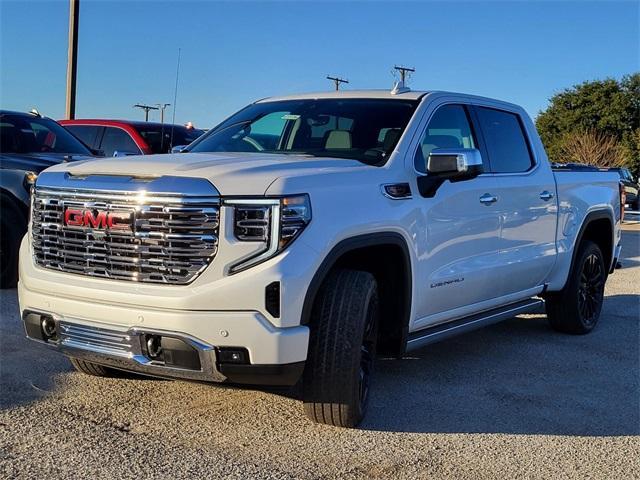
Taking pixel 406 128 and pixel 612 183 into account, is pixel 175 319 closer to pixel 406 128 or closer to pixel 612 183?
pixel 406 128

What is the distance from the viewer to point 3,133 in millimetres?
8055

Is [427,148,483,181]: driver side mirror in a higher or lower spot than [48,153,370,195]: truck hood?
higher

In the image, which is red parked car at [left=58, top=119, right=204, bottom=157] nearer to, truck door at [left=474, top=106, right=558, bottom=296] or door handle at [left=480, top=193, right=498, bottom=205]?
truck door at [left=474, top=106, right=558, bottom=296]

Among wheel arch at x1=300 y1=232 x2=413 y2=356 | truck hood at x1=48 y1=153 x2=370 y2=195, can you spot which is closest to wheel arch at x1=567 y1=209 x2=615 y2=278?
wheel arch at x1=300 y1=232 x2=413 y2=356

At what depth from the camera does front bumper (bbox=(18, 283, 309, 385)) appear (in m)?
3.57

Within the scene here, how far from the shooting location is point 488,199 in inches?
206

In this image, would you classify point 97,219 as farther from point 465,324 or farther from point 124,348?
point 465,324

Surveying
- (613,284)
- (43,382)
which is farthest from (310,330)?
(613,284)

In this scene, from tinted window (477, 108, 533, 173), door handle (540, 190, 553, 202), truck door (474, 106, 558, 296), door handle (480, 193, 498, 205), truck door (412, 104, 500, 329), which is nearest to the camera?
truck door (412, 104, 500, 329)

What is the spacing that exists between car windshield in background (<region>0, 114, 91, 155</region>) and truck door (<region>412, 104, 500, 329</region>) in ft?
15.8

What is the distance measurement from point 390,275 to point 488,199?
3.85 feet

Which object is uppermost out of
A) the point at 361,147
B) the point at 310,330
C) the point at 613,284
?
the point at 361,147

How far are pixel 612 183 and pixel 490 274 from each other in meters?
2.57

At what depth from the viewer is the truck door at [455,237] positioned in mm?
4660
